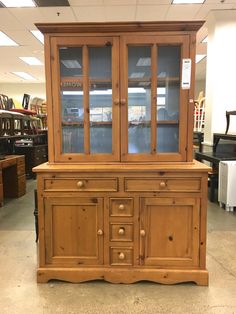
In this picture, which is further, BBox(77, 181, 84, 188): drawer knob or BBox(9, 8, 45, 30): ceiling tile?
BBox(9, 8, 45, 30): ceiling tile

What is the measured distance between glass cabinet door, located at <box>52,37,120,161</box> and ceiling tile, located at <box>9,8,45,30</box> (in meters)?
3.62

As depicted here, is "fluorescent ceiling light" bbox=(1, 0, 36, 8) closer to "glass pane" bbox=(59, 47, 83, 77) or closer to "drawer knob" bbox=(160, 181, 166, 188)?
"glass pane" bbox=(59, 47, 83, 77)

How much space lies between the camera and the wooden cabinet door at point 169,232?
2166 millimetres

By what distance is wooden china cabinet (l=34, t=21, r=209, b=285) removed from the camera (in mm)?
2145

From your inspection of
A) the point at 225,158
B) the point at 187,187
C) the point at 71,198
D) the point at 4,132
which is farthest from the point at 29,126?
the point at 187,187

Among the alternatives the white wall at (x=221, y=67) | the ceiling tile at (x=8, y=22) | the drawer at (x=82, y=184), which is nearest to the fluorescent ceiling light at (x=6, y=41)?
the ceiling tile at (x=8, y=22)

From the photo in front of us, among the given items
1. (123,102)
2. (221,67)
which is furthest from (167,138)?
(221,67)

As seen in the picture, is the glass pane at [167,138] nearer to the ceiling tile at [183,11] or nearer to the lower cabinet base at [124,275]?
the lower cabinet base at [124,275]

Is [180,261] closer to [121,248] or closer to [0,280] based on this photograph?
[121,248]

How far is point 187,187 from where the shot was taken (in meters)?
2.14

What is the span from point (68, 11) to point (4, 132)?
253 cm

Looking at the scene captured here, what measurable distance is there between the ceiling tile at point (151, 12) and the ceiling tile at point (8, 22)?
2.45m

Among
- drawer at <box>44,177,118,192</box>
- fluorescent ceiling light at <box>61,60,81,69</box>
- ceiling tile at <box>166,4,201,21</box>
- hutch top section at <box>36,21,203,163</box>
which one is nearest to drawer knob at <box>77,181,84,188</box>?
drawer at <box>44,177,118,192</box>

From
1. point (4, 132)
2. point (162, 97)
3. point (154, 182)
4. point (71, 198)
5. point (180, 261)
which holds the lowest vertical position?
point (180, 261)
